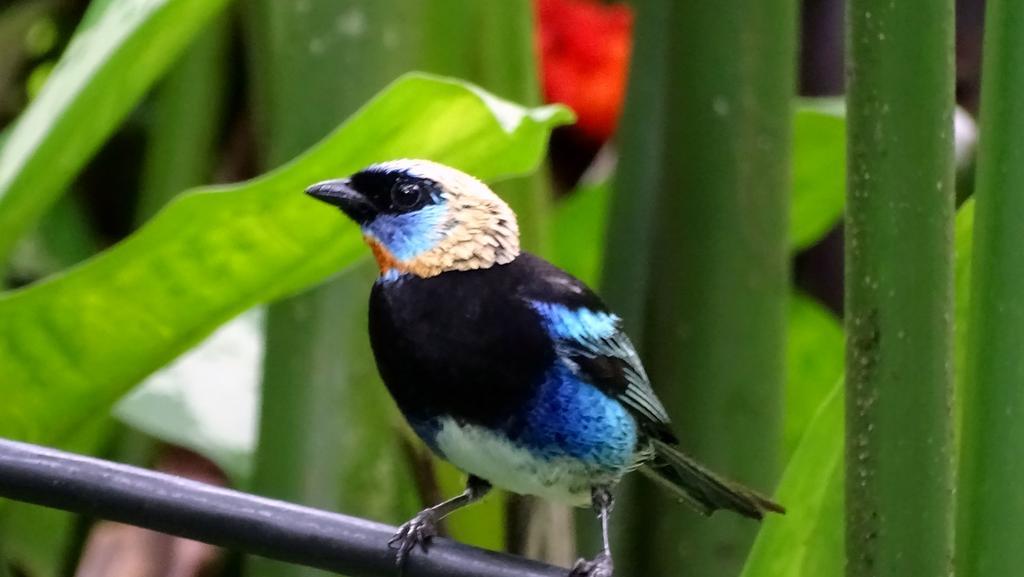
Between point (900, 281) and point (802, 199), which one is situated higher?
point (900, 281)

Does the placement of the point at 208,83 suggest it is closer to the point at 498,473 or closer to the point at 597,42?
the point at 597,42

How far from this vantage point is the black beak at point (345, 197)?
630 mm

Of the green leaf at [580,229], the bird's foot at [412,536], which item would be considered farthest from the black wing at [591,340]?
the green leaf at [580,229]

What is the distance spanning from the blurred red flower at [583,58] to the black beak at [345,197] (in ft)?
2.53

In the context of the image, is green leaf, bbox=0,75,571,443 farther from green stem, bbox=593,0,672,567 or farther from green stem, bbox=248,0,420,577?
green stem, bbox=593,0,672,567

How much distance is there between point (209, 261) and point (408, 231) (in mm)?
111

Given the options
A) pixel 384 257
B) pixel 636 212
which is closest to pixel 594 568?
pixel 384 257

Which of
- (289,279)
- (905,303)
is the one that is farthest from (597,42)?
(905,303)

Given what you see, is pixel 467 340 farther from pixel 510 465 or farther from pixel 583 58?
pixel 583 58

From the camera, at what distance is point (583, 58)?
1.43m

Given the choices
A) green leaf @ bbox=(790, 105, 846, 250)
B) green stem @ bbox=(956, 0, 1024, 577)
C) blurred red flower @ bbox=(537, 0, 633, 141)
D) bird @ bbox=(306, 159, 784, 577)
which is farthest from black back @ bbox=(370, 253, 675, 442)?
blurred red flower @ bbox=(537, 0, 633, 141)

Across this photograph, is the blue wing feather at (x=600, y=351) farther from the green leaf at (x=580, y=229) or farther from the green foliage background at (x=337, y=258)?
the green leaf at (x=580, y=229)

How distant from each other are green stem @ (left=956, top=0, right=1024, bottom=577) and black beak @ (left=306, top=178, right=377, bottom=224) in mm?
303

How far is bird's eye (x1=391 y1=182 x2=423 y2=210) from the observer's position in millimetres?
642
